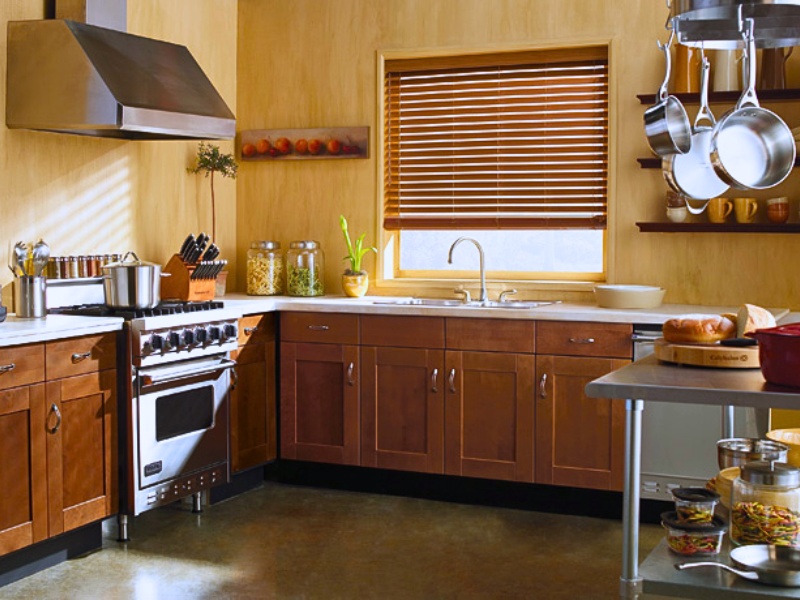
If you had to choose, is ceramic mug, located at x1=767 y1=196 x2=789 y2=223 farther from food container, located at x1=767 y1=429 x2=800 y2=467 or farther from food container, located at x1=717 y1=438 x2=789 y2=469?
food container, located at x1=717 y1=438 x2=789 y2=469

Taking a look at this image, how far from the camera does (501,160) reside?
5555mm

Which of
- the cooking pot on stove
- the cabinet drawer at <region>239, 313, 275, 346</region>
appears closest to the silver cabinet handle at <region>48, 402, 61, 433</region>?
the cooking pot on stove

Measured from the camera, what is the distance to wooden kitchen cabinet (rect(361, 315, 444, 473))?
5031mm

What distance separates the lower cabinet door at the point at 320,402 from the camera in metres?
5.21

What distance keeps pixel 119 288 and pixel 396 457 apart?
4.98 feet

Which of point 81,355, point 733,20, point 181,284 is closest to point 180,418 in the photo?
point 81,355

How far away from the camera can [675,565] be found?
2.75 m

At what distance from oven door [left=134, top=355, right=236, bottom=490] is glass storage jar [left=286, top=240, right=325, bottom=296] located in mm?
850

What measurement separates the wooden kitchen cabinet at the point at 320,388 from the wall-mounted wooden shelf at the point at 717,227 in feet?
4.77

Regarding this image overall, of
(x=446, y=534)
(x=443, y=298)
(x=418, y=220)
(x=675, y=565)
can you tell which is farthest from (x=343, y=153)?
(x=675, y=565)

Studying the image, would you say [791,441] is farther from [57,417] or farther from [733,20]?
[57,417]

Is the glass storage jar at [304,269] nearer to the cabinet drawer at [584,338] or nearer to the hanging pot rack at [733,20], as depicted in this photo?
the cabinet drawer at [584,338]

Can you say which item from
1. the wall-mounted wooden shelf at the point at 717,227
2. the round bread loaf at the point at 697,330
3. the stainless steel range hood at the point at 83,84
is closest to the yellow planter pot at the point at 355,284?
the stainless steel range hood at the point at 83,84

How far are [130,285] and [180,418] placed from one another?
1.97 ft
